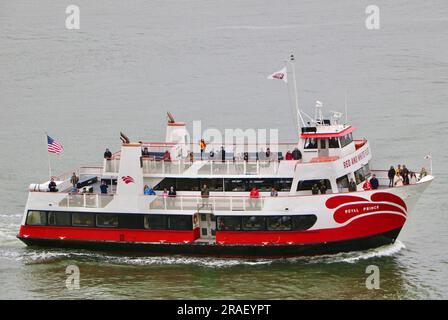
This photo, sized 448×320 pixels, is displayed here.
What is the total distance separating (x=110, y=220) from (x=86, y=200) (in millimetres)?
1384

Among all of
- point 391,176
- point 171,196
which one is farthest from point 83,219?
point 391,176

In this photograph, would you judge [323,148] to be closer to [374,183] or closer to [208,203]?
[374,183]

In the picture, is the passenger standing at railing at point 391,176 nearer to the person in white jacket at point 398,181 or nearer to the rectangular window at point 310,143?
the person in white jacket at point 398,181

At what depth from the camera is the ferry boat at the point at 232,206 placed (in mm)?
39719

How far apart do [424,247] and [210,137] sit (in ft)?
72.3

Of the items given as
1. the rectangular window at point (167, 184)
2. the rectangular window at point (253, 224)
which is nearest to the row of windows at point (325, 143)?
the rectangular window at point (253, 224)

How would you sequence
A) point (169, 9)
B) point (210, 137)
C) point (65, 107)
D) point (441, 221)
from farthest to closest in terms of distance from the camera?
point (169, 9) → point (65, 107) → point (210, 137) → point (441, 221)

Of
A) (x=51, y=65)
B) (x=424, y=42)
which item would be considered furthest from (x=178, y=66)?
(x=424, y=42)

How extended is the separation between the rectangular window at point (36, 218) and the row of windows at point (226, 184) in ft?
16.8

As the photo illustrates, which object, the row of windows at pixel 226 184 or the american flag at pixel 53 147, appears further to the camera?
the american flag at pixel 53 147

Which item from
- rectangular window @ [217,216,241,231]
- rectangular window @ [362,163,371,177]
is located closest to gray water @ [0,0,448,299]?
rectangular window @ [217,216,241,231]

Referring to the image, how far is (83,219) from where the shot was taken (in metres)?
41.7

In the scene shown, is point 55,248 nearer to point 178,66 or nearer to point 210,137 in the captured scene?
point 210,137
